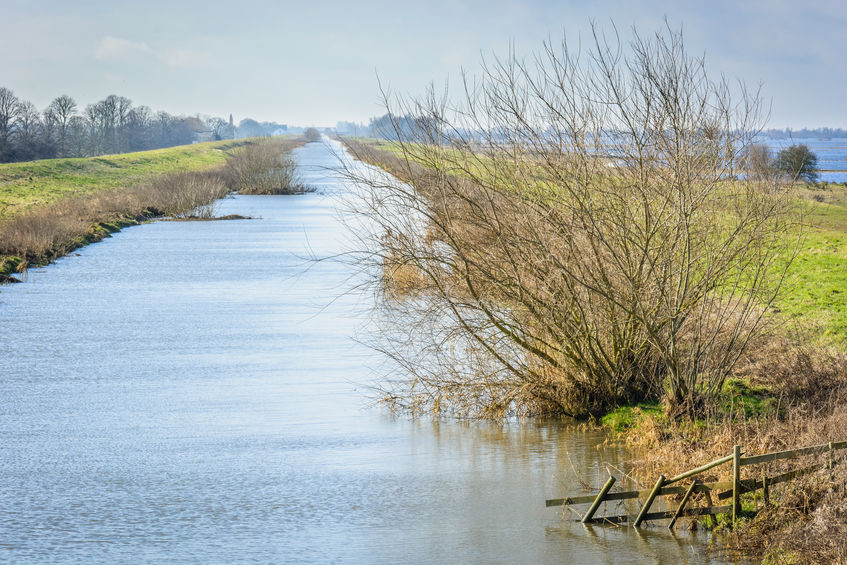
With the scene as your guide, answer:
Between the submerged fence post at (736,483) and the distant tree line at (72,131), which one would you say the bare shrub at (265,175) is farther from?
the submerged fence post at (736,483)

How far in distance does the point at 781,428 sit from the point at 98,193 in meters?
63.3

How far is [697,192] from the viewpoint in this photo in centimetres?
1533

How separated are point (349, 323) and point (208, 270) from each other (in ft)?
43.9

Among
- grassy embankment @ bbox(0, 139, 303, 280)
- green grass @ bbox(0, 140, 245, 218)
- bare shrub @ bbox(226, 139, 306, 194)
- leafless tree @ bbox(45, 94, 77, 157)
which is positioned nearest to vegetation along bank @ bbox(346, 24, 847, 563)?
grassy embankment @ bbox(0, 139, 303, 280)

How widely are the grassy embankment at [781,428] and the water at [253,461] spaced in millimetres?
748

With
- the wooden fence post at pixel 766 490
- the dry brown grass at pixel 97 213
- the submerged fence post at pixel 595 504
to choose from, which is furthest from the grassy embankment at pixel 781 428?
the dry brown grass at pixel 97 213

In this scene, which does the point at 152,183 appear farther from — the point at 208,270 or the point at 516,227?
the point at 516,227

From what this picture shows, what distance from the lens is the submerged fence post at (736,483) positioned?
11.1 m

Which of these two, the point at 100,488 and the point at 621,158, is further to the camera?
the point at 621,158

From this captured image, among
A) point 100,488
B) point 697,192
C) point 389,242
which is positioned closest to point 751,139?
point 697,192

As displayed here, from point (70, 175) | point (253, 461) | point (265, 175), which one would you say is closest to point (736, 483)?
point (253, 461)

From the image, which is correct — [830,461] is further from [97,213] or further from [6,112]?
[6,112]

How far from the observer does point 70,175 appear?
82562mm

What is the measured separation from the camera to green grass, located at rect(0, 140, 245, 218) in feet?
207
